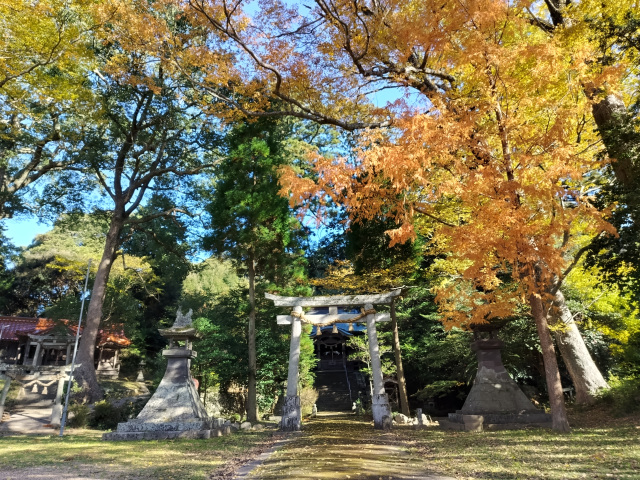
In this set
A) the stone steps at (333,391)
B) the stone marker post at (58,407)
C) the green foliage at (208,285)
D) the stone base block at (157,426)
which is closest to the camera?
the stone base block at (157,426)

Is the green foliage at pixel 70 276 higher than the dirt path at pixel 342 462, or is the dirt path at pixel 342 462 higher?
the green foliage at pixel 70 276

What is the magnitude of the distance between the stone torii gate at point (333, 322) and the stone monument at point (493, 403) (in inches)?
74.7

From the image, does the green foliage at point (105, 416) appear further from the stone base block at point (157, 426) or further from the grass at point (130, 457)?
the stone base block at point (157, 426)

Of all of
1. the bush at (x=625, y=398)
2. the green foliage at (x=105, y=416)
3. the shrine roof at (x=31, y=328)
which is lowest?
the green foliage at (x=105, y=416)

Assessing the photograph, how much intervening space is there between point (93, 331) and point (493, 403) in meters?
14.1

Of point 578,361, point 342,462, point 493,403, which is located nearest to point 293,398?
point 493,403

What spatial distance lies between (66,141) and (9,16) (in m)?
5.73

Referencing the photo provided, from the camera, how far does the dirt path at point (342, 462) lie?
4480 mm

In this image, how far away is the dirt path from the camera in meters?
4.48

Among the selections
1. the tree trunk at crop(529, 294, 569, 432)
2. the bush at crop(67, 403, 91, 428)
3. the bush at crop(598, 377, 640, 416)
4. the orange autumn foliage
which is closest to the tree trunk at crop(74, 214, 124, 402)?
the bush at crop(67, 403, 91, 428)

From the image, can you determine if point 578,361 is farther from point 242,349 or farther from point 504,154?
point 242,349

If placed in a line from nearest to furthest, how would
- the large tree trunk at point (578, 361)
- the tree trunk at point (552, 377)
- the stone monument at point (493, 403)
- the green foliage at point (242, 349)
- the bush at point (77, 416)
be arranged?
the tree trunk at point (552, 377)
the stone monument at point (493, 403)
the large tree trunk at point (578, 361)
the bush at point (77, 416)
the green foliage at point (242, 349)

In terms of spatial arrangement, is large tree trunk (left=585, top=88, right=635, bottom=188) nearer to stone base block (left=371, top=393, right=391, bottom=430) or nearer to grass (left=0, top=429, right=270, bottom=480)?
stone base block (left=371, top=393, right=391, bottom=430)

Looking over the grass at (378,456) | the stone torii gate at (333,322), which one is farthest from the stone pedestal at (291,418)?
the grass at (378,456)
